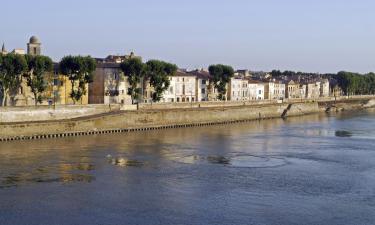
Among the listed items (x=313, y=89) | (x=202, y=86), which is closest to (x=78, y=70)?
(x=202, y=86)

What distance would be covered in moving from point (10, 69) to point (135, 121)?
14739mm

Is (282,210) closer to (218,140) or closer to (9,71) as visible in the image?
(218,140)

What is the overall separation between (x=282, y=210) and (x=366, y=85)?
139 meters

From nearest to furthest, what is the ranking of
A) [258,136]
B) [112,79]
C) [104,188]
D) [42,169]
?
[104,188], [42,169], [258,136], [112,79]

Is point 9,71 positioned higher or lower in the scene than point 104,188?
higher

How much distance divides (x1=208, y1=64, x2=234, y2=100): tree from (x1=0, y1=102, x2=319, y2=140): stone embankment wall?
5.63 meters

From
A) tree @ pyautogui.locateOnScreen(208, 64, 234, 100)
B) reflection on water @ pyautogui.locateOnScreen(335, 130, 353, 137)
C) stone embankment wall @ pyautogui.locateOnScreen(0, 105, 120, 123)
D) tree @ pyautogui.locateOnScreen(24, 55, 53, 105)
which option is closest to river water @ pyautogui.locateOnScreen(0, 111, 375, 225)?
stone embankment wall @ pyautogui.locateOnScreen(0, 105, 120, 123)

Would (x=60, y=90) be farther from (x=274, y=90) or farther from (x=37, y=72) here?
(x=274, y=90)

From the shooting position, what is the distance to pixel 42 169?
133 feet

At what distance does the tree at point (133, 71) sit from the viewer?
7638 cm

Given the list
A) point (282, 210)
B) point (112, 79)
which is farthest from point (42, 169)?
point (112, 79)

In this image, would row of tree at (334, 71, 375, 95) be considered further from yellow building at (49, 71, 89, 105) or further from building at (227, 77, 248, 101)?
yellow building at (49, 71, 89, 105)

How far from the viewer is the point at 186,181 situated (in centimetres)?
3772

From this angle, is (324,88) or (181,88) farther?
(324,88)
